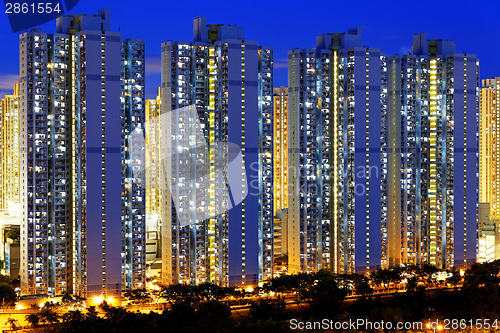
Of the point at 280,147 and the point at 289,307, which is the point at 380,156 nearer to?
the point at 289,307

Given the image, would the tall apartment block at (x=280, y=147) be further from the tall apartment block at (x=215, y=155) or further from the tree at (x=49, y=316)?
the tree at (x=49, y=316)

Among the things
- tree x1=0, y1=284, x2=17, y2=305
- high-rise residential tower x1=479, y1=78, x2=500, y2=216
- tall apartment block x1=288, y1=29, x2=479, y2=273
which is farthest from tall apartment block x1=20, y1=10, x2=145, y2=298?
high-rise residential tower x1=479, y1=78, x2=500, y2=216

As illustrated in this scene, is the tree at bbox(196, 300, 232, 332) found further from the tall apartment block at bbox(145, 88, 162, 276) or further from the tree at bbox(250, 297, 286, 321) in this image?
the tall apartment block at bbox(145, 88, 162, 276)

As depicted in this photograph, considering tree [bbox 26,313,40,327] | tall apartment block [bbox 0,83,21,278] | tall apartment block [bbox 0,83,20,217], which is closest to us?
tree [bbox 26,313,40,327]

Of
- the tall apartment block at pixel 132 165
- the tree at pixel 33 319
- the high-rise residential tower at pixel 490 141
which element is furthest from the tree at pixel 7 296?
the high-rise residential tower at pixel 490 141

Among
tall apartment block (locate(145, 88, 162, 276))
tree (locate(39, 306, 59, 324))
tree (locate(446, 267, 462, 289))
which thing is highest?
tall apartment block (locate(145, 88, 162, 276))

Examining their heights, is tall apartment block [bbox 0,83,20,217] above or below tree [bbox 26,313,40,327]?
above

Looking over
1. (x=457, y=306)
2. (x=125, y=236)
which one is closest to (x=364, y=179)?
(x=457, y=306)
